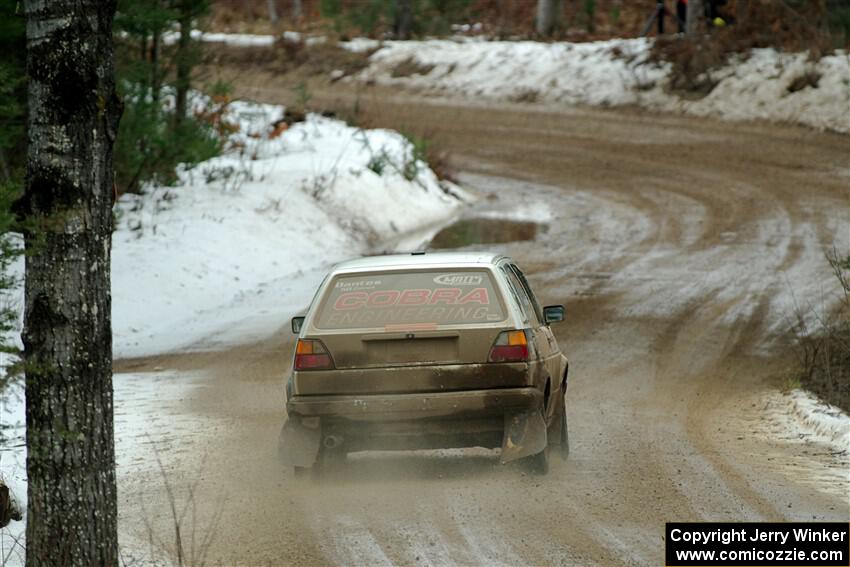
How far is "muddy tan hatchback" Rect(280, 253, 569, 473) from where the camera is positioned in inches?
366

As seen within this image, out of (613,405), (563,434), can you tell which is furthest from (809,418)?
(563,434)

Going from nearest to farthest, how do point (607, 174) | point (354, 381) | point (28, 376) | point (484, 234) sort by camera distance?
point (28, 376) → point (354, 381) → point (484, 234) → point (607, 174)

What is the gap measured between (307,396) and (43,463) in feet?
10.2

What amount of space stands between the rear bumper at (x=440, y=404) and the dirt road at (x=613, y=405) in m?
0.52

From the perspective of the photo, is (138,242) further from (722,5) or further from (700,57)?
(722,5)

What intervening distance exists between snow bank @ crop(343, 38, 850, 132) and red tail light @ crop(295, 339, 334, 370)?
2030 cm

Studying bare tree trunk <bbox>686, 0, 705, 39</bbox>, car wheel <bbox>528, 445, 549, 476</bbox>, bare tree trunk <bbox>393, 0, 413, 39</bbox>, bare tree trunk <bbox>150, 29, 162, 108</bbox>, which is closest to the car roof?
car wheel <bbox>528, 445, 549, 476</bbox>

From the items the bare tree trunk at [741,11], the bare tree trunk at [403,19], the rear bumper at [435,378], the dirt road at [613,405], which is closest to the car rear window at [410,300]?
the rear bumper at [435,378]

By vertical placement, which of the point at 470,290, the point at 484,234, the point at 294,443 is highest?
the point at 470,290

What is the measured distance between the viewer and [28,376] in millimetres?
6406

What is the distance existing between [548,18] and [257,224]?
21.8 meters

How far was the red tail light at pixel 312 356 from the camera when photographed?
943cm

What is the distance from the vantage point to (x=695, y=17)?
34.1m

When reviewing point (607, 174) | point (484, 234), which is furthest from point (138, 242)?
point (607, 174)
